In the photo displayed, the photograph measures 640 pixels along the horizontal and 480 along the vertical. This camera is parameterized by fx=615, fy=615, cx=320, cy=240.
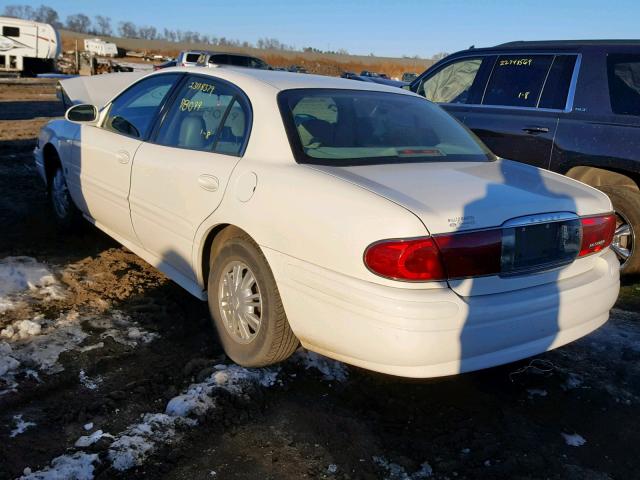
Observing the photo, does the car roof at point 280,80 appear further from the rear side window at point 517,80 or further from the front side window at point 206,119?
the rear side window at point 517,80

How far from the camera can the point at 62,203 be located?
5.39m

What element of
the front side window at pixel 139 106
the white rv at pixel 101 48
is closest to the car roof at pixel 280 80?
the front side window at pixel 139 106

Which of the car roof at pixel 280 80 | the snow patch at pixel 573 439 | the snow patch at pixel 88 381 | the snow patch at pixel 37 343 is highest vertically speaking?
the car roof at pixel 280 80

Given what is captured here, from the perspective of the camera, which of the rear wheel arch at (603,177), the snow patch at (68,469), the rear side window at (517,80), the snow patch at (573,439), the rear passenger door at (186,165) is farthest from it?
the rear side window at (517,80)

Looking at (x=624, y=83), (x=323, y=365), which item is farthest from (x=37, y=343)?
(x=624, y=83)

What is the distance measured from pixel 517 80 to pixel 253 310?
3859 millimetres

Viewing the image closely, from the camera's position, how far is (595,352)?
3723 millimetres

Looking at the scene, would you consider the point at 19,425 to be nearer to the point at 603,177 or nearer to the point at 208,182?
the point at 208,182

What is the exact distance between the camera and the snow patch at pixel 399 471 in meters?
2.49

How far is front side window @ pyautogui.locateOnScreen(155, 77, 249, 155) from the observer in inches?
136

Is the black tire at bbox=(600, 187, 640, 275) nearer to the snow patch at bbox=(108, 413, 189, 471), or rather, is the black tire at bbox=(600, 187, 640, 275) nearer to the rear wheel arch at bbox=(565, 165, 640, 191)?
the rear wheel arch at bbox=(565, 165, 640, 191)

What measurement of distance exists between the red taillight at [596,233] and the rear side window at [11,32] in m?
30.1

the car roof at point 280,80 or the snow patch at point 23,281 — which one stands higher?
the car roof at point 280,80

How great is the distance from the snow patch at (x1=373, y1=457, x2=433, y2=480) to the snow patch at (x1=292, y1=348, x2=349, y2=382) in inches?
27.5
